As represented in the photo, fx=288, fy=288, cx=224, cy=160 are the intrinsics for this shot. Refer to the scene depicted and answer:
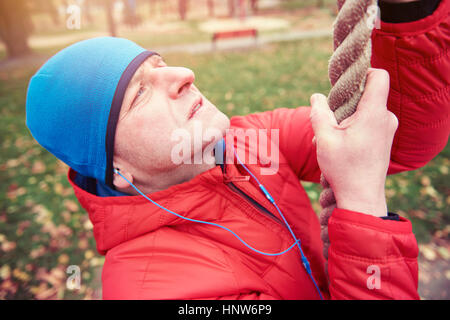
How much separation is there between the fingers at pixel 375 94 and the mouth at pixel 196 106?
81cm

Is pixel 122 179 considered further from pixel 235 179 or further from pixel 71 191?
pixel 71 191

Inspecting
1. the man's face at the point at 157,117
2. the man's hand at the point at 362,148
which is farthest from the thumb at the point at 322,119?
the man's face at the point at 157,117

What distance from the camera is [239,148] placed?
6.34ft

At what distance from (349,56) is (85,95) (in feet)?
4.13

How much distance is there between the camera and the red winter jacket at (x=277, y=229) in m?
1.12

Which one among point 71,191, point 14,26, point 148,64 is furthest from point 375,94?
point 14,26

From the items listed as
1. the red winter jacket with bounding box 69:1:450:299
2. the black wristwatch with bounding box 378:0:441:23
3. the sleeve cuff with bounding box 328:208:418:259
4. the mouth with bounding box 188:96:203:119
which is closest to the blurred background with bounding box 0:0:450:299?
the mouth with bounding box 188:96:203:119

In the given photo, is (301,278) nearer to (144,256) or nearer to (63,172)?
(144,256)

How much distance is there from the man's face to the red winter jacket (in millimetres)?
209

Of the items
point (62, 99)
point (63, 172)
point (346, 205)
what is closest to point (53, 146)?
point (62, 99)

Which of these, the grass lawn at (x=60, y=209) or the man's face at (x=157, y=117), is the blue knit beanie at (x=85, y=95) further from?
the grass lawn at (x=60, y=209)

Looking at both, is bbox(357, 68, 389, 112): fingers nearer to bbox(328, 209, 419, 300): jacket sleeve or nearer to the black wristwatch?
the black wristwatch

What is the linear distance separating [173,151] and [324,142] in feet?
2.44

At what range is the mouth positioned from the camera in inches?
60.3
